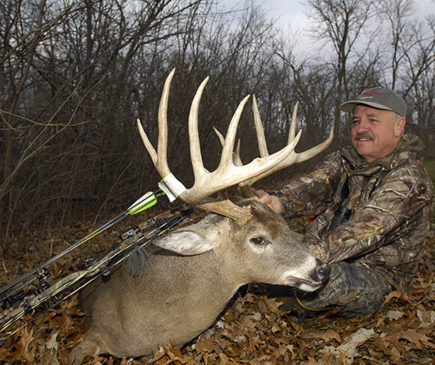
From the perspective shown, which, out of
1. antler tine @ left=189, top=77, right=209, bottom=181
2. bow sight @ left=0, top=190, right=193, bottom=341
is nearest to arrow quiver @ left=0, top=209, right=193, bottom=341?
bow sight @ left=0, top=190, right=193, bottom=341

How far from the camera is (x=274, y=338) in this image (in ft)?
10.8

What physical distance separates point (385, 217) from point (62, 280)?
2964 mm

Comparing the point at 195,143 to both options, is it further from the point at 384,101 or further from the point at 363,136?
the point at 384,101

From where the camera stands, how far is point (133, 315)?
296cm

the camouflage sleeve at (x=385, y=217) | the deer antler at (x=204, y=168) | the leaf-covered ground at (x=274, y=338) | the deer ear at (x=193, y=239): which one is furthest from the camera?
the camouflage sleeve at (x=385, y=217)

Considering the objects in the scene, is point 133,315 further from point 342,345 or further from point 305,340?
point 342,345

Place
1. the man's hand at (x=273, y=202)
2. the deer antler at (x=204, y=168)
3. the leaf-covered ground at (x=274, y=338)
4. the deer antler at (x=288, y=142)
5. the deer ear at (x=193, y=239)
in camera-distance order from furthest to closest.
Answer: the man's hand at (x=273, y=202)
the deer antler at (x=288, y=142)
the leaf-covered ground at (x=274, y=338)
the deer ear at (x=193, y=239)
the deer antler at (x=204, y=168)

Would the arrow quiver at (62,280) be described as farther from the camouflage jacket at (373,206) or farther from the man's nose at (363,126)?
the man's nose at (363,126)

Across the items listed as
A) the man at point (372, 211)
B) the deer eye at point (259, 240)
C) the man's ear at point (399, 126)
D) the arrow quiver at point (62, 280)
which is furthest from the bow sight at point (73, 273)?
the man's ear at point (399, 126)

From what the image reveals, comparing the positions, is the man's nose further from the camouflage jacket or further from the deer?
the deer

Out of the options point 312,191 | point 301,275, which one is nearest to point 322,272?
point 301,275

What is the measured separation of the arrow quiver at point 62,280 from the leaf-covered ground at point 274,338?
19 cm

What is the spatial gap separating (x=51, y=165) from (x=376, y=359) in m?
6.15

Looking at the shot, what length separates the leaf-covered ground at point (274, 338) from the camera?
2.85 metres
